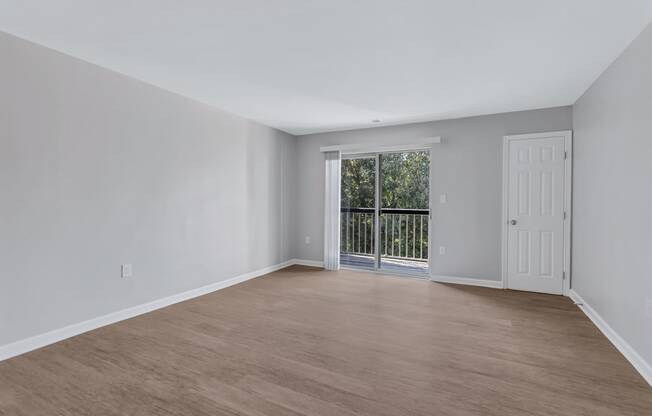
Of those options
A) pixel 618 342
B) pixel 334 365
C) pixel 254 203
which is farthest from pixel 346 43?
pixel 618 342

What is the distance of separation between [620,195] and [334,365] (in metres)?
2.61

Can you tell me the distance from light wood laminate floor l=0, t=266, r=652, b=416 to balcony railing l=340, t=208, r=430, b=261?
175 centimetres

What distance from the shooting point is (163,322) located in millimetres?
3010

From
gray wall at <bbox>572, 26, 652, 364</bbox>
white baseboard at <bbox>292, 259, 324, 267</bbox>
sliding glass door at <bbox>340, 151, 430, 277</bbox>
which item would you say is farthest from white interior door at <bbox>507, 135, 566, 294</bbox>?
white baseboard at <bbox>292, 259, 324, 267</bbox>

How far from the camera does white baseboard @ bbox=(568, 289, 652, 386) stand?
2.11 m

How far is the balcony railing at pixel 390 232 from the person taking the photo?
16.8ft

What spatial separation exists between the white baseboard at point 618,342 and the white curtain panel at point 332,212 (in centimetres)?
320

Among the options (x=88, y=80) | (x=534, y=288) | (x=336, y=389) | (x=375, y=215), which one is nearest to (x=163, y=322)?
(x=336, y=389)

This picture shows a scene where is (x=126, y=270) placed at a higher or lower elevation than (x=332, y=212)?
lower

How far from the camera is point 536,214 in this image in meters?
4.04

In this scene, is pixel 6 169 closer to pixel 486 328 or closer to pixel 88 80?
pixel 88 80

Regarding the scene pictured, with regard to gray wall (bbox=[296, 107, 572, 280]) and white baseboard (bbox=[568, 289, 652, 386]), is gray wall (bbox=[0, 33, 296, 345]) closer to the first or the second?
gray wall (bbox=[296, 107, 572, 280])

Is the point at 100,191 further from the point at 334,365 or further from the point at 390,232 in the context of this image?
the point at 390,232

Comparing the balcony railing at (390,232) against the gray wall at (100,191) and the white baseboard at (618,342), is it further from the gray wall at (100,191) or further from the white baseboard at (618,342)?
the white baseboard at (618,342)
